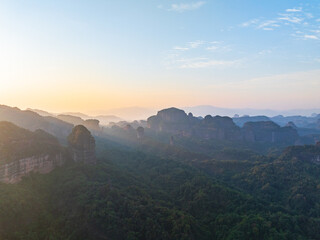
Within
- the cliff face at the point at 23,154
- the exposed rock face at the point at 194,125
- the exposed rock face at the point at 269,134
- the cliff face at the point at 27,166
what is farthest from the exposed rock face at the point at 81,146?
the exposed rock face at the point at 269,134

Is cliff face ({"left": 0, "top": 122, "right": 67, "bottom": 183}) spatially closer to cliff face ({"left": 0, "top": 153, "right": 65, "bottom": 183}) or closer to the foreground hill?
cliff face ({"left": 0, "top": 153, "right": 65, "bottom": 183})

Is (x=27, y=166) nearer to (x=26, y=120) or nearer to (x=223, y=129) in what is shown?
(x=26, y=120)

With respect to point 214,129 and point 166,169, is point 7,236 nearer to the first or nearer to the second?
point 166,169

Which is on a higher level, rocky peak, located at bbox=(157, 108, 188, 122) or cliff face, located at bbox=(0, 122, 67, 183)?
rocky peak, located at bbox=(157, 108, 188, 122)

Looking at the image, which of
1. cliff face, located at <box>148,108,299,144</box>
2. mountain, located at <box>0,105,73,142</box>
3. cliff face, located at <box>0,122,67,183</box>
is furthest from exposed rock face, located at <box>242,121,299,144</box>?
cliff face, located at <box>0,122,67,183</box>

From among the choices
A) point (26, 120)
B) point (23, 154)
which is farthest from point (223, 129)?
point (23, 154)

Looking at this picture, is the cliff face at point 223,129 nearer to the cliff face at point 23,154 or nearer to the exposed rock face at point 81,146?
the exposed rock face at point 81,146
